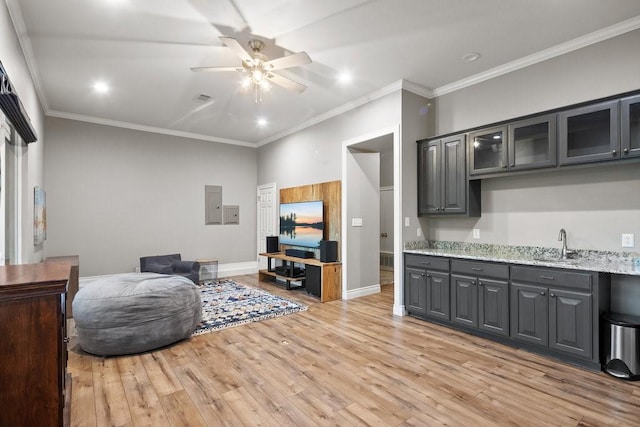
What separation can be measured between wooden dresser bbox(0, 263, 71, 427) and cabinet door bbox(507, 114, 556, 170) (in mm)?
3944

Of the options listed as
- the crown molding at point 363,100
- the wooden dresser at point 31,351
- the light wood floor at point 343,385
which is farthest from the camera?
the crown molding at point 363,100

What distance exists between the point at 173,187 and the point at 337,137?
11.7 feet

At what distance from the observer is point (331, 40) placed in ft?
11.0

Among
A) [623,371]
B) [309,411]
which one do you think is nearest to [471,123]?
[623,371]

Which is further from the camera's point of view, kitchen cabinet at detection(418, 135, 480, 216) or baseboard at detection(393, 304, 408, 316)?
baseboard at detection(393, 304, 408, 316)

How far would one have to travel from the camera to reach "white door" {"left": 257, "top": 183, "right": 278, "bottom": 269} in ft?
23.3

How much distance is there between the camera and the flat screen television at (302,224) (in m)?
5.71

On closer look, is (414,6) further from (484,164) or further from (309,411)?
(309,411)

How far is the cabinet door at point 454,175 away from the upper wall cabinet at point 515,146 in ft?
0.36

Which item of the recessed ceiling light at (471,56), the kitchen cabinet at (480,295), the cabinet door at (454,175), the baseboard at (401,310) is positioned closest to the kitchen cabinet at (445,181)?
the cabinet door at (454,175)

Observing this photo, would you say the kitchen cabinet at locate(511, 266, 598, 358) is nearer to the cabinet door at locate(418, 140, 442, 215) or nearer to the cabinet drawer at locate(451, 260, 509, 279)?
the cabinet drawer at locate(451, 260, 509, 279)

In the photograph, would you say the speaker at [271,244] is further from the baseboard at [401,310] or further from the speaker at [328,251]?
the baseboard at [401,310]

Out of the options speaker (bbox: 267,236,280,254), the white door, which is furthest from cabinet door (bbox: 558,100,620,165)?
the white door

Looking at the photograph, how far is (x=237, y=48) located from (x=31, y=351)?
8.69 feet
